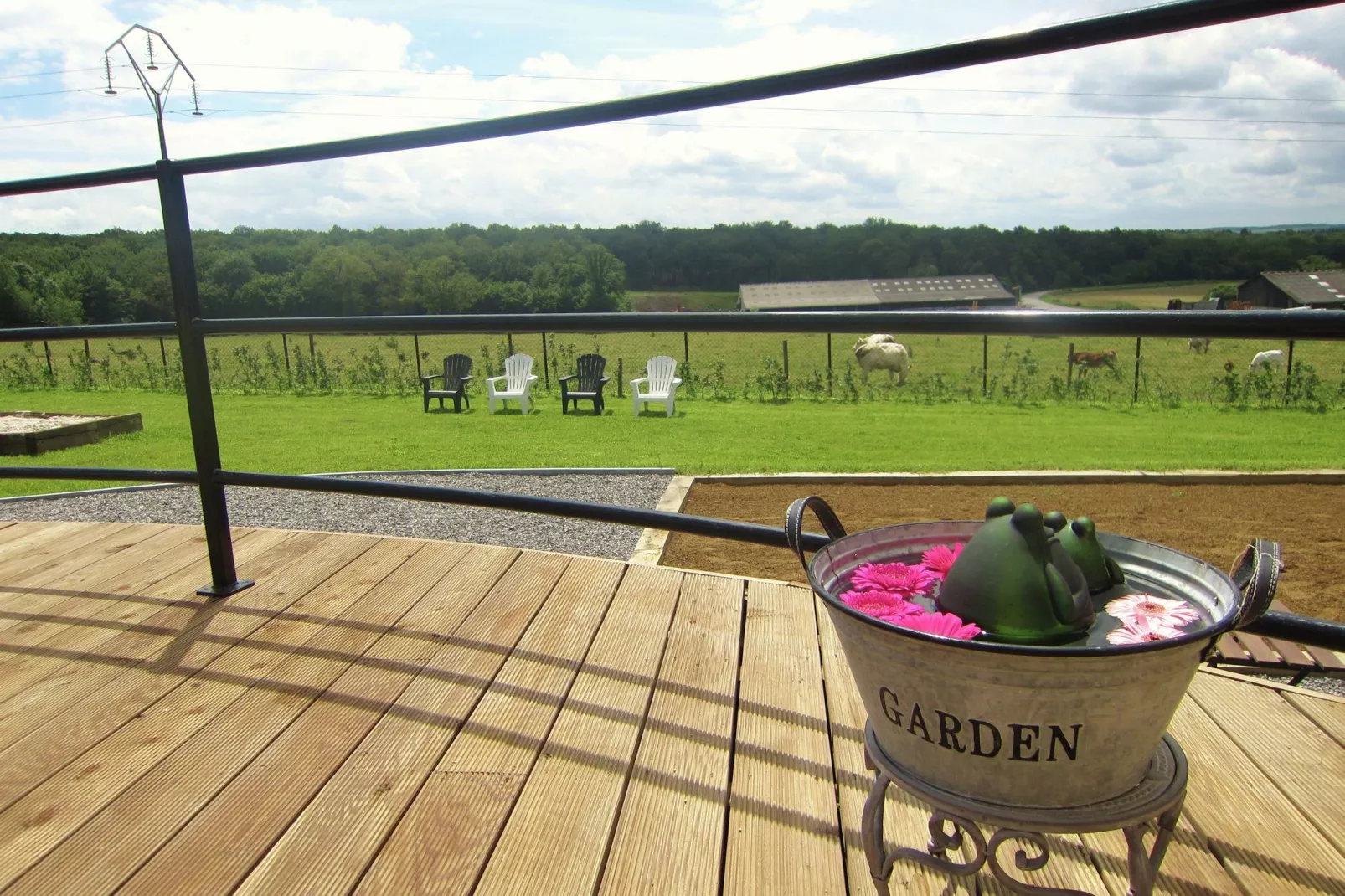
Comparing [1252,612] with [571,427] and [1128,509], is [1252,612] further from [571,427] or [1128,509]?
[571,427]

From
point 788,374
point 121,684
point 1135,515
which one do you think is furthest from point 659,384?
point 121,684

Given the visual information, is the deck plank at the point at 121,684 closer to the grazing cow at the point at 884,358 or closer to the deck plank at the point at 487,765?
the deck plank at the point at 487,765

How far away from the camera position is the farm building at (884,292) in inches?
1561

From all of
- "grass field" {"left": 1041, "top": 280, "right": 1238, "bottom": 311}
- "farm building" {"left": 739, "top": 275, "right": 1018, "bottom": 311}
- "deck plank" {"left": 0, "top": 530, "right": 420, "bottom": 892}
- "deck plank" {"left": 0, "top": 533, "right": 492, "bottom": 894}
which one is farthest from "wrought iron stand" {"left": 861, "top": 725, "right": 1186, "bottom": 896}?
"grass field" {"left": 1041, "top": 280, "right": 1238, "bottom": 311}

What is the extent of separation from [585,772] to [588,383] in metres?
11.9

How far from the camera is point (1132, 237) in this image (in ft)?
128

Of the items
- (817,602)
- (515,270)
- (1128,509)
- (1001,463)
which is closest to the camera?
(817,602)

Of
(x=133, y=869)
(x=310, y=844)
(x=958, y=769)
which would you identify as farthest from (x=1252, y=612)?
(x=133, y=869)

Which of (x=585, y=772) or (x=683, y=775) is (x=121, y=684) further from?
(x=683, y=775)

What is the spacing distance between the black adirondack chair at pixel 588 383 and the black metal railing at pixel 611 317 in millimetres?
10439

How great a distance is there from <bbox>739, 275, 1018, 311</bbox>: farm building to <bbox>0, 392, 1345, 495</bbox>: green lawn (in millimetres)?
26417

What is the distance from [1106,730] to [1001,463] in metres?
7.44

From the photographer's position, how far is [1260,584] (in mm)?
799

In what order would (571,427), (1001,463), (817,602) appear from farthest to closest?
(571,427) < (1001,463) < (817,602)
